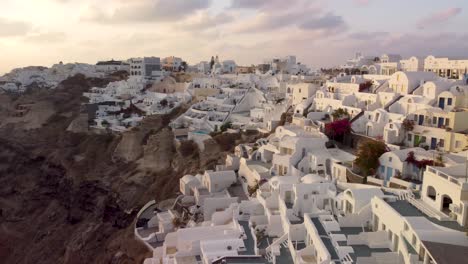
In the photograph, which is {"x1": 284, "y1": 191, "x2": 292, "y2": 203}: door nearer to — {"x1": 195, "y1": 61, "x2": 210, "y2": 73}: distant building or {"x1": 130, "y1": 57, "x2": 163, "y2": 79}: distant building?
{"x1": 130, "y1": 57, "x2": 163, "y2": 79}: distant building

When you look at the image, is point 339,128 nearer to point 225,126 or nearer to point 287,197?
point 287,197

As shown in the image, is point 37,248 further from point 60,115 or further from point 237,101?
point 60,115

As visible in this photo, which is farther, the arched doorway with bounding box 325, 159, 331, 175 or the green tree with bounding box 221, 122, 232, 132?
the green tree with bounding box 221, 122, 232, 132

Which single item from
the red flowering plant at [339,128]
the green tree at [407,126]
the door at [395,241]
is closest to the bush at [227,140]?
the red flowering plant at [339,128]

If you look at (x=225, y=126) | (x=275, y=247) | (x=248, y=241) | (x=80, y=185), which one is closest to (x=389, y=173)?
(x=275, y=247)

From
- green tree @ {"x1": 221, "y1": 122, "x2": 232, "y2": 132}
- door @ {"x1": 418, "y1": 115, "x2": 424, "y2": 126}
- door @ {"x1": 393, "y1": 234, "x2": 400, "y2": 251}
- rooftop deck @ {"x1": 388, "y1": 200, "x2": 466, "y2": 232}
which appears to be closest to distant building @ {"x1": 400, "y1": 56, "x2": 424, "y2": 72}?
door @ {"x1": 418, "y1": 115, "x2": 424, "y2": 126}

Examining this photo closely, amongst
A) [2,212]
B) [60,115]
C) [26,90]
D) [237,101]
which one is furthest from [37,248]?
[26,90]
